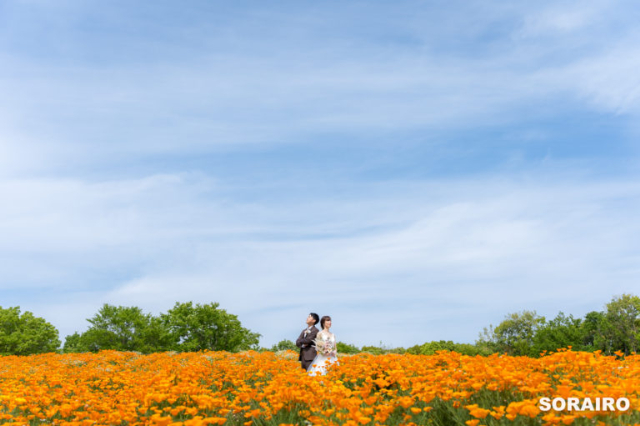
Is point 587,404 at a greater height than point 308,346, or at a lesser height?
lesser

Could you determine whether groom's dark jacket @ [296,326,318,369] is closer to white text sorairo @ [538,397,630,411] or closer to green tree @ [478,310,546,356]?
white text sorairo @ [538,397,630,411]

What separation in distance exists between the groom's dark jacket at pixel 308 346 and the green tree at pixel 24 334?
34300mm

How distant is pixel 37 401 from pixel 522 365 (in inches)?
379

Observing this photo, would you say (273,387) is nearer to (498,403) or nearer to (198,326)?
(498,403)

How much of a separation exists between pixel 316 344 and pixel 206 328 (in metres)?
23.2

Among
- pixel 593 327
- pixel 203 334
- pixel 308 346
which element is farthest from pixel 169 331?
pixel 593 327

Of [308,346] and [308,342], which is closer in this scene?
[308,342]

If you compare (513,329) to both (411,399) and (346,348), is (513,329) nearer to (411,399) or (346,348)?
(346,348)

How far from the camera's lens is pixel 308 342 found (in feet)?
47.7

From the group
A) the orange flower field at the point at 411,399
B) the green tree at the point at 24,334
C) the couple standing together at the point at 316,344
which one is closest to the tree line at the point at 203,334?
the green tree at the point at 24,334

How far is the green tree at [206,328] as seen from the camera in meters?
35.3

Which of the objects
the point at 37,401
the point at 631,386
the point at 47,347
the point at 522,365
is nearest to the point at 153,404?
the point at 37,401

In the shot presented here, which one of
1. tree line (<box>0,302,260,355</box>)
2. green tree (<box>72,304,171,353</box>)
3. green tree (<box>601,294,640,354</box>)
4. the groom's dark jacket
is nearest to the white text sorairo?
the groom's dark jacket

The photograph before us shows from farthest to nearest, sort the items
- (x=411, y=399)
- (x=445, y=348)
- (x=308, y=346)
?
(x=445, y=348) < (x=308, y=346) < (x=411, y=399)
